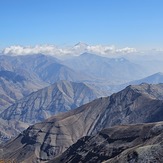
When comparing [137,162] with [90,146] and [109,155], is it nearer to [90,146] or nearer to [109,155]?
[109,155]

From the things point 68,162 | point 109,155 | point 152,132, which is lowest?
point 68,162

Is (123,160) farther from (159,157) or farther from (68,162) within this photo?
(68,162)

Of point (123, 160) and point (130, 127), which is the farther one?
point (130, 127)

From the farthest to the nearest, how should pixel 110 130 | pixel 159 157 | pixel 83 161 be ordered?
pixel 110 130
pixel 83 161
pixel 159 157

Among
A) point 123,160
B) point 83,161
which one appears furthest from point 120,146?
point 123,160

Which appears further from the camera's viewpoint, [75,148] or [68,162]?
[75,148]

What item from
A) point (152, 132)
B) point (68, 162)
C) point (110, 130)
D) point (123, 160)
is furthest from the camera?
point (110, 130)

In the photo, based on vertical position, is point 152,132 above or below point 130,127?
above

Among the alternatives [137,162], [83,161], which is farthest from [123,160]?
[83,161]

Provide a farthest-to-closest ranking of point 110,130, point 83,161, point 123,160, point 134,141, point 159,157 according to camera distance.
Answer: point 110,130
point 83,161
point 134,141
point 123,160
point 159,157

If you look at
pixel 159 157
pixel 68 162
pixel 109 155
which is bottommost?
pixel 68 162
